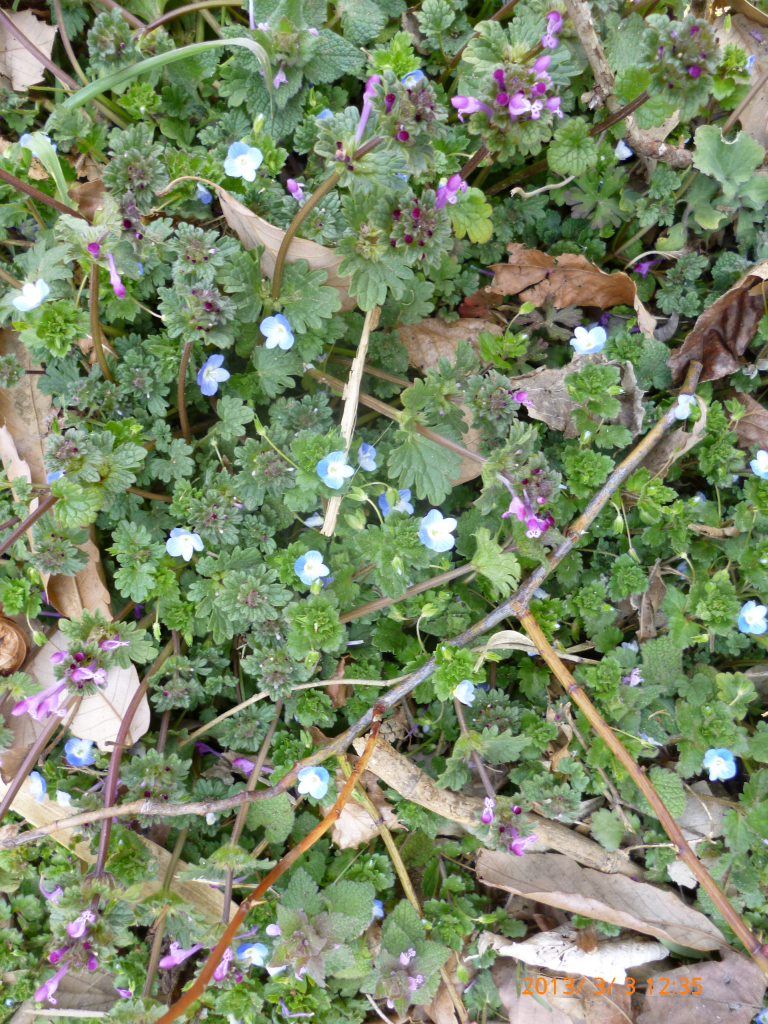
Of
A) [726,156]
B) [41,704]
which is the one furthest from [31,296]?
[726,156]

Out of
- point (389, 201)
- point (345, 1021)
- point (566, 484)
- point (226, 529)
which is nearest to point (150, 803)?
point (226, 529)

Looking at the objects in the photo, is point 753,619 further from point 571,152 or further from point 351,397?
point 571,152

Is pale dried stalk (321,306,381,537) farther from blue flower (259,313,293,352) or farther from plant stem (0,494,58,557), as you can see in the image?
plant stem (0,494,58,557)

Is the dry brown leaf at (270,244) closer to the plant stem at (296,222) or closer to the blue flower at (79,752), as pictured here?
the plant stem at (296,222)

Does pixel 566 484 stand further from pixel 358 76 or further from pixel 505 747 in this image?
pixel 358 76

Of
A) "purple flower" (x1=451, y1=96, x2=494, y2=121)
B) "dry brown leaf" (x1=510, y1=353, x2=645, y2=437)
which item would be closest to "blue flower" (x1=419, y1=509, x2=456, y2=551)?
"dry brown leaf" (x1=510, y1=353, x2=645, y2=437)
